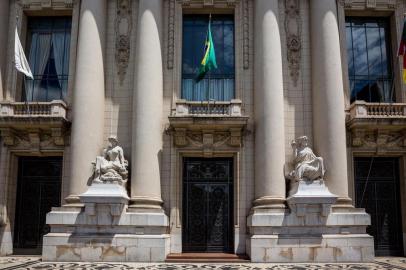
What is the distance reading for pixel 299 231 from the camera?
16812mm

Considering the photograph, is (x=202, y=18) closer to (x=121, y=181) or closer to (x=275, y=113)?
(x=275, y=113)

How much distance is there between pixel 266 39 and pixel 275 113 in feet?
9.71

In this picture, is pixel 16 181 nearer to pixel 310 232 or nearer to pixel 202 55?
pixel 202 55

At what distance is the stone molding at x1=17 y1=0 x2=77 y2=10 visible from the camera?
19983 mm

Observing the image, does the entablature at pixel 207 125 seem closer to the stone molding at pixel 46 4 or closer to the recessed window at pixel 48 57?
the recessed window at pixel 48 57

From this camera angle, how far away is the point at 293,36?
19359 mm

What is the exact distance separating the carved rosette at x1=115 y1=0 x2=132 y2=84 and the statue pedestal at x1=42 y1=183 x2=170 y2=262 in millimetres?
5079

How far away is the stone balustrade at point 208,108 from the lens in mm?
18344

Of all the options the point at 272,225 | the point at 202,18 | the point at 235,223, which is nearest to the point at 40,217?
the point at 235,223

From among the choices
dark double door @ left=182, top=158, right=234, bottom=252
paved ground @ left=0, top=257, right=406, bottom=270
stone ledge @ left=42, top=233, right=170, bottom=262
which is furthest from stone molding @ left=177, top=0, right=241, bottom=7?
paved ground @ left=0, top=257, right=406, bottom=270

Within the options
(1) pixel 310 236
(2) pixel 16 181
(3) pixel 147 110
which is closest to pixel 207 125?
(3) pixel 147 110

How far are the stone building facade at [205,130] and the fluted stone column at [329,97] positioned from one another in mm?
53

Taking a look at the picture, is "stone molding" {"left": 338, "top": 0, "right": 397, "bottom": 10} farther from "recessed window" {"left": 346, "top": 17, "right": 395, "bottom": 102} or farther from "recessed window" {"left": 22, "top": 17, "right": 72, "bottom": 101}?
"recessed window" {"left": 22, "top": 17, "right": 72, "bottom": 101}

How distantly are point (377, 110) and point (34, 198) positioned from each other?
14.1 metres
